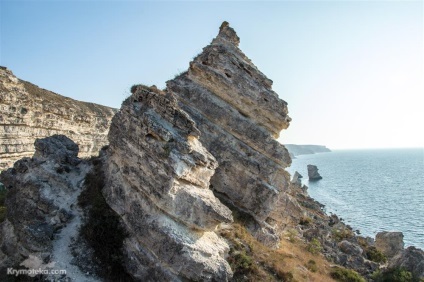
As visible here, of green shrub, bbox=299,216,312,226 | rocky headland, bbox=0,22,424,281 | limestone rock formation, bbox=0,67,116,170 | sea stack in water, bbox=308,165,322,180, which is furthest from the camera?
sea stack in water, bbox=308,165,322,180

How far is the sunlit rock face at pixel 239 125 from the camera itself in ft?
74.3

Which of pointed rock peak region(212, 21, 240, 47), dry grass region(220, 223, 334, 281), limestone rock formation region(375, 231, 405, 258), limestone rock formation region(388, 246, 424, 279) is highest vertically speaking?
pointed rock peak region(212, 21, 240, 47)

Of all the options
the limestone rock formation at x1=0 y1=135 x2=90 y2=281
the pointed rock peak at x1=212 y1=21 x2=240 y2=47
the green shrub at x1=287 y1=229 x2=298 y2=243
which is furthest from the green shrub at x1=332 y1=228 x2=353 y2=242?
the limestone rock formation at x1=0 y1=135 x2=90 y2=281

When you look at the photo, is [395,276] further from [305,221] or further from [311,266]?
[305,221]

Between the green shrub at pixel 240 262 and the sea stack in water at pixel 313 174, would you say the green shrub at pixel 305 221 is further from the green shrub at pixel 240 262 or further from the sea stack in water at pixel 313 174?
the sea stack in water at pixel 313 174

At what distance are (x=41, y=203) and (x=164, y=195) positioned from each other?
7941 millimetres

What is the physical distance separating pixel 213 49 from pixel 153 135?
12.3 m

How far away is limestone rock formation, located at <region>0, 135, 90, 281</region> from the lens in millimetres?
14602

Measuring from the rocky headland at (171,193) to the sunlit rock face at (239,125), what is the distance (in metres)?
0.09

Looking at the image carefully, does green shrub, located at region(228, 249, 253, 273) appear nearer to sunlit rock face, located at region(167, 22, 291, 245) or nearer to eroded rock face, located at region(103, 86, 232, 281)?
eroded rock face, located at region(103, 86, 232, 281)

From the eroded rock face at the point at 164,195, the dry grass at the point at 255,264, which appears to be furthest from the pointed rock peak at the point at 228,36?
the dry grass at the point at 255,264

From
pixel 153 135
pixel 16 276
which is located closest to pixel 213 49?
pixel 153 135

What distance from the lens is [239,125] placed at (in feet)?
76.3

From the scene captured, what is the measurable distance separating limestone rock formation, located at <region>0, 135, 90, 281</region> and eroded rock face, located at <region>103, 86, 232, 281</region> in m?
2.89
